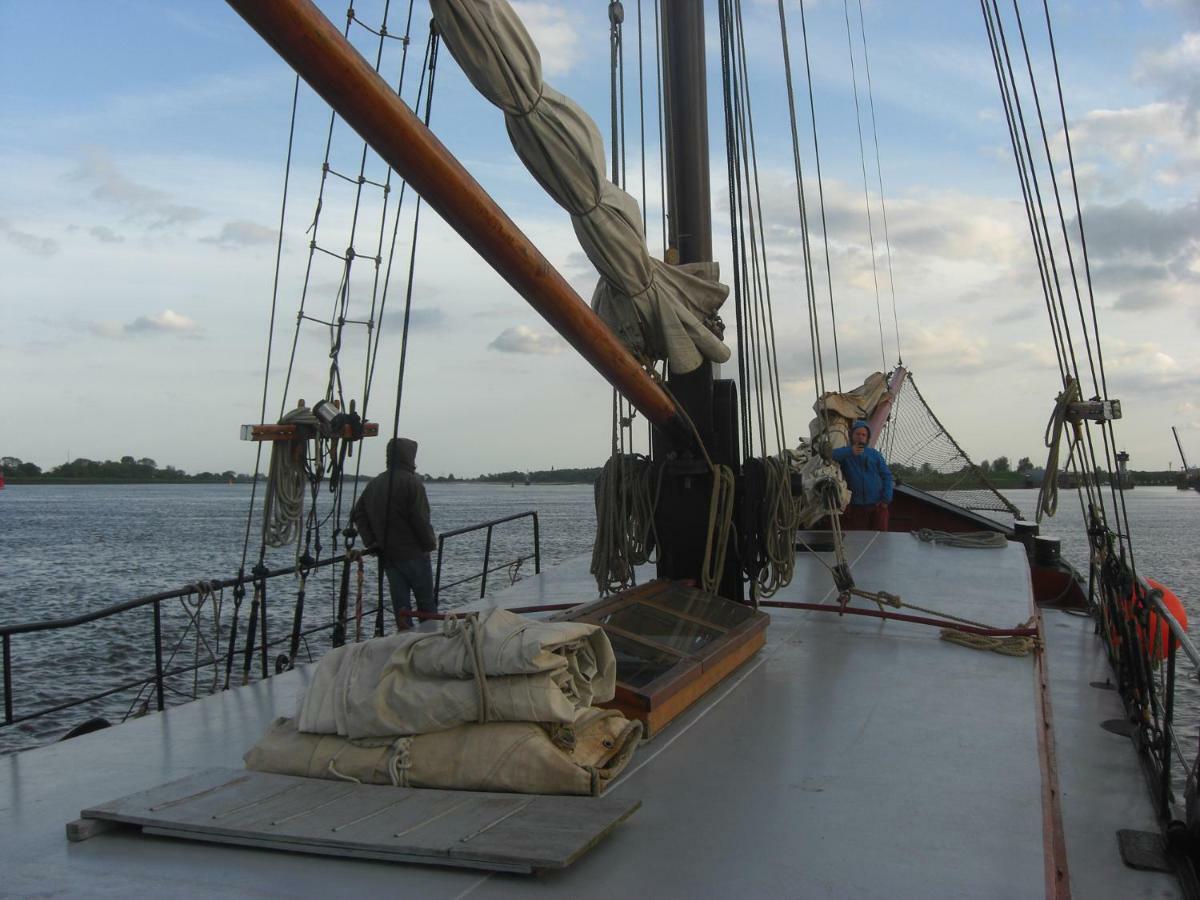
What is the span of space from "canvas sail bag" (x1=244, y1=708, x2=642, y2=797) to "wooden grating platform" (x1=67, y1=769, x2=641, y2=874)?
0.23 feet

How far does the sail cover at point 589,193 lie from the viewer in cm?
396

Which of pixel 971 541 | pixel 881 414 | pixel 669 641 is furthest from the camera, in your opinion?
pixel 881 414

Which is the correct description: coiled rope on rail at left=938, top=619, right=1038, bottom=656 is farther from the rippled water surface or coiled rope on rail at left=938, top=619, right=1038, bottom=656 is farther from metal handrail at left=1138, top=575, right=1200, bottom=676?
the rippled water surface

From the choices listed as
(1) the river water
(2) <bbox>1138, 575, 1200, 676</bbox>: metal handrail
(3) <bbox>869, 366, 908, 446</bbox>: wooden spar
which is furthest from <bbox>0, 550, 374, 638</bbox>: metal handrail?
(3) <bbox>869, 366, 908, 446</bbox>: wooden spar

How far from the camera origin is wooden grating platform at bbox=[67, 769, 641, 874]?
2693mm

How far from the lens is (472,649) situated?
338 cm

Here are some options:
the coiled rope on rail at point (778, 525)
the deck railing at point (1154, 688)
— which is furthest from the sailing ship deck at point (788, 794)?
the coiled rope on rail at point (778, 525)

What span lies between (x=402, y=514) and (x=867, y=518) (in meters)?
5.84

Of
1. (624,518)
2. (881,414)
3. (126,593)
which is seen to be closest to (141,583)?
(126,593)

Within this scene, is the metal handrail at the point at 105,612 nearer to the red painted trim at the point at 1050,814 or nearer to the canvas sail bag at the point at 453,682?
the canvas sail bag at the point at 453,682

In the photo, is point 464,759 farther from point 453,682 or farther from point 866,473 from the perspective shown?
point 866,473

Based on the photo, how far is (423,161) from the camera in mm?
3646

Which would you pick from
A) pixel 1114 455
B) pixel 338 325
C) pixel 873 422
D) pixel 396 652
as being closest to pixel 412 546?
pixel 338 325

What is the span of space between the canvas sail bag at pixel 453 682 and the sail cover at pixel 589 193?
213 centimetres
